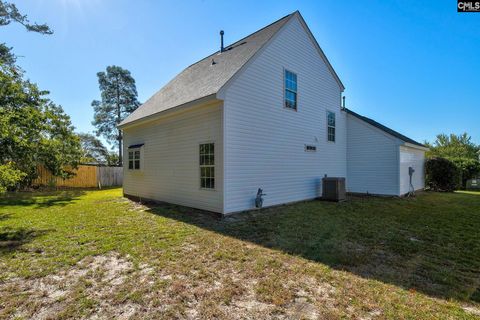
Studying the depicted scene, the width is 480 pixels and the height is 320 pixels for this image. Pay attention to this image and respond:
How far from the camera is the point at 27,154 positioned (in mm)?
7074

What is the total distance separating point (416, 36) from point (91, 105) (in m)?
28.4

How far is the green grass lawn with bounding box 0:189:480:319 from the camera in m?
2.44

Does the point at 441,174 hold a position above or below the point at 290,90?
below

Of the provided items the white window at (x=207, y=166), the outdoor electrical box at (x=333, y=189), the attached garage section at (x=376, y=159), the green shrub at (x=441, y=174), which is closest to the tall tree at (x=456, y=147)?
the green shrub at (x=441, y=174)

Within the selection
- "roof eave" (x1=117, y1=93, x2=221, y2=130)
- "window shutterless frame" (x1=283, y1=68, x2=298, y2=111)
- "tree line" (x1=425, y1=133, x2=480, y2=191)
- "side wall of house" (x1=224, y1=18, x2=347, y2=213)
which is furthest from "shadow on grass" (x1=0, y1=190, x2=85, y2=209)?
"tree line" (x1=425, y1=133, x2=480, y2=191)

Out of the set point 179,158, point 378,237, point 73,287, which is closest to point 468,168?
point 378,237

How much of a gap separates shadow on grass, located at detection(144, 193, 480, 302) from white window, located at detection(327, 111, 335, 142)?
3.89 m

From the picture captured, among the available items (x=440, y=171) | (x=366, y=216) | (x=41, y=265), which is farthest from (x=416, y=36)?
(x=41, y=265)

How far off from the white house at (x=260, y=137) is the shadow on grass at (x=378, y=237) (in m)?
0.93

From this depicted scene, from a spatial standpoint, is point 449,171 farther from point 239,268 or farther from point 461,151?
point 461,151

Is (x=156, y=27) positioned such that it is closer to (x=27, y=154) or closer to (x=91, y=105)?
(x=27, y=154)

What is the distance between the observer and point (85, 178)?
1789 centimetres

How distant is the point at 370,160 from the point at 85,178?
19125mm

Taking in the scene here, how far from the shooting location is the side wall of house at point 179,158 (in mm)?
6984
